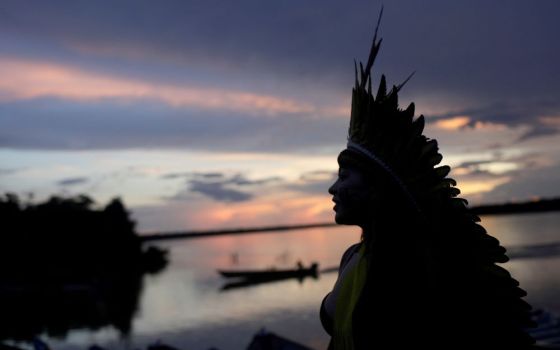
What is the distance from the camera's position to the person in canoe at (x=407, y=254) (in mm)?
2527

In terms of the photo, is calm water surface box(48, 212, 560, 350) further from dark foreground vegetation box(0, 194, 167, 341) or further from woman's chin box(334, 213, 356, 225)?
woman's chin box(334, 213, 356, 225)

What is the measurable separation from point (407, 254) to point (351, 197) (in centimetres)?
31

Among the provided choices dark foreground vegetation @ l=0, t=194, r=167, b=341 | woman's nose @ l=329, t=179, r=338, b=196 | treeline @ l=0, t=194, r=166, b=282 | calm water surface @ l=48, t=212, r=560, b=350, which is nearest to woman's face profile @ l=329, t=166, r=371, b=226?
woman's nose @ l=329, t=179, r=338, b=196

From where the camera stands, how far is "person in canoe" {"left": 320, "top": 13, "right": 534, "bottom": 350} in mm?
2527

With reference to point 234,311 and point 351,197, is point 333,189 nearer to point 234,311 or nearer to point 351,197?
point 351,197

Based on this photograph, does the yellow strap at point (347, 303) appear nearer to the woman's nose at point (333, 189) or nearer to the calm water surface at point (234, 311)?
the woman's nose at point (333, 189)

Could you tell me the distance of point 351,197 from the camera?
2.67 meters

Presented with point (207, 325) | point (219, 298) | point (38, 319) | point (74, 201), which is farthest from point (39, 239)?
point (207, 325)

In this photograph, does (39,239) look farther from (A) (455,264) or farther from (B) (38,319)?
(A) (455,264)

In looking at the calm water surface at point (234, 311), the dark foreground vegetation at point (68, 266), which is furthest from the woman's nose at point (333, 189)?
the dark foreground vegetation at point (68, 266)

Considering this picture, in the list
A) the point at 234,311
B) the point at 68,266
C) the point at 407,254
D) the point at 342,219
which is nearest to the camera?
the point at 407,254

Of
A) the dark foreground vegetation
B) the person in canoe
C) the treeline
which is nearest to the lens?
the person in canoe

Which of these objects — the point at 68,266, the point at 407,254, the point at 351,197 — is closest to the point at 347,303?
the point at 407,254

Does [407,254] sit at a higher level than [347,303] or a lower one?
higher
